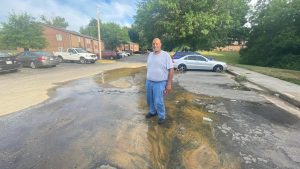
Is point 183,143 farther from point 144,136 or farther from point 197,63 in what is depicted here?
point 197,63

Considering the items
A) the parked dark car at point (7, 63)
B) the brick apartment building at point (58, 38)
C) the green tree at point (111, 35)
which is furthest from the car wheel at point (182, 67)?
the green tree at point (111, 35)

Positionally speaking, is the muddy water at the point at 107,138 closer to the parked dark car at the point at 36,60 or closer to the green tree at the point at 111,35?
the parked dark car at the point at 36,60

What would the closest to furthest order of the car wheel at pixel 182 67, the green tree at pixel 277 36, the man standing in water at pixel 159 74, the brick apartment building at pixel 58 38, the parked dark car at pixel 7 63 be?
the man standing in water at pixel 159 74 < the parked dark car at pixel 7 63 < the car wheel at pixel 182 67 < the green tree at pixel 277 36 < the brick apartment building at pixel 58 38

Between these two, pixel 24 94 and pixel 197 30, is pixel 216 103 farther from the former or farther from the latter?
pixel 197 30

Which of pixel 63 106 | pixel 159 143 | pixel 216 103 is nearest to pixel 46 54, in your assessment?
pixel 63 106

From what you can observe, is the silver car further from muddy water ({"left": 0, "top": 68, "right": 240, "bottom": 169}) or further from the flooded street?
muddy water ({"left": 0, "top": 68, "right": 240, "bottom": 169})

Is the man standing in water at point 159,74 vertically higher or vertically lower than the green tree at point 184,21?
lower

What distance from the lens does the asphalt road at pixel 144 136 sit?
3.64m

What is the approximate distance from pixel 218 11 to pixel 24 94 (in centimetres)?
2540

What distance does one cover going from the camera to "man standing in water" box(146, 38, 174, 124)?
5.19 m

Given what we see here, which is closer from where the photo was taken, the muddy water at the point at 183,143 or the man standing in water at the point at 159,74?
the muddy water at the point at 183,143

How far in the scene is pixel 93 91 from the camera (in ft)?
30.0

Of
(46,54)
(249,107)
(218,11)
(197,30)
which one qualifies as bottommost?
(249,107)

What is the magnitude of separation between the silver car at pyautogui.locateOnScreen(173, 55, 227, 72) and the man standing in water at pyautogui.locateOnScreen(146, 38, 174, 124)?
13855 millimetres
